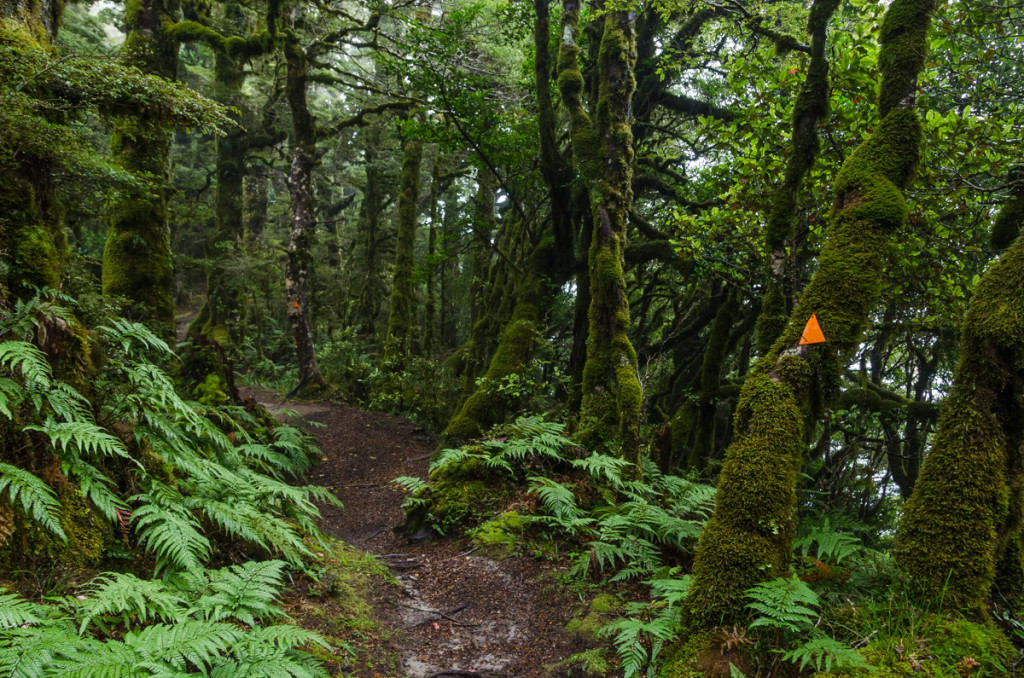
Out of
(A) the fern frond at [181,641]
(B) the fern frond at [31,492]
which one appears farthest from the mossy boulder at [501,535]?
(B) the fern frond at [31,492]

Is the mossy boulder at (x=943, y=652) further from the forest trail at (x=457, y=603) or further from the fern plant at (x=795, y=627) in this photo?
the forest trail at (x=457, y=603)

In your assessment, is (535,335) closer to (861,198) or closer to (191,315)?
(861,198)

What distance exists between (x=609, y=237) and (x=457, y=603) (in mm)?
5292

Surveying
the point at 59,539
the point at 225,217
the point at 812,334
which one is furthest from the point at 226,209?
the point at 812,334

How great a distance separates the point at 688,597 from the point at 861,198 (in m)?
2.96

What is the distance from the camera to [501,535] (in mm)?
5629

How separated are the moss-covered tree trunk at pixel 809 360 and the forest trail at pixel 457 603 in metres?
1.53

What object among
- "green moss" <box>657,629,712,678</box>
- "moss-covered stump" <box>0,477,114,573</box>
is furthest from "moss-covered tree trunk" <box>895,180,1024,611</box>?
"moss-covered stump" <box>0,477,114,573</box>

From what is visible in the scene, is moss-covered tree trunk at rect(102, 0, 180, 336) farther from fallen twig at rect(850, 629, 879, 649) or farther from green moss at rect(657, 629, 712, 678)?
fallen twig at rect(850, 629, 879, 649)

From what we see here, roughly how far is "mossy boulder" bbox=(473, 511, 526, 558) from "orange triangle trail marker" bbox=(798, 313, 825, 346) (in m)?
3.57

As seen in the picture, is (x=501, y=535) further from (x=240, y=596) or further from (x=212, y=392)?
(x=212, y=392)

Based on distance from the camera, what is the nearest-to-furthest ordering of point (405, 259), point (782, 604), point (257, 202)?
point (782, 604) < point (405, 259) < point (257, 202)

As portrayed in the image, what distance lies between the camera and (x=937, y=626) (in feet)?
8.72

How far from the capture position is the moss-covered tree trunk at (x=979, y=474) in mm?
2816
